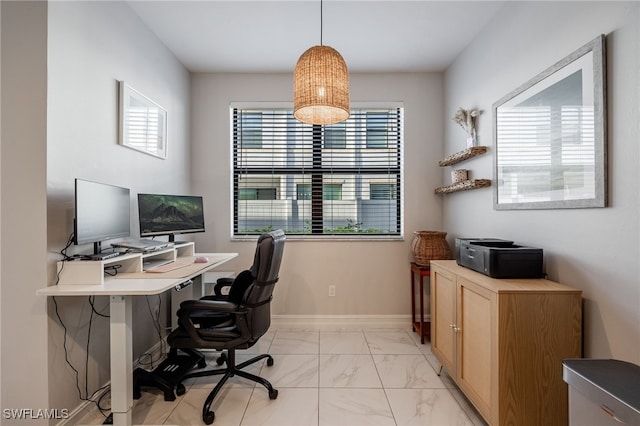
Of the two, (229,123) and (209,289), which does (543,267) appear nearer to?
(209,289)

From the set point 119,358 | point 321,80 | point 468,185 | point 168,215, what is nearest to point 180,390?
point 119,358

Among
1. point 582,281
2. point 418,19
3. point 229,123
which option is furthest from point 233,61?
point 582,281

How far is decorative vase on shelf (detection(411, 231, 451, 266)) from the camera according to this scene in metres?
2.65

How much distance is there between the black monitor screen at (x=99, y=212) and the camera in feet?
4.75

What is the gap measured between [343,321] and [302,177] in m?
1.63

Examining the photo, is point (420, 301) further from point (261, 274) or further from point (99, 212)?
point (99, 212)

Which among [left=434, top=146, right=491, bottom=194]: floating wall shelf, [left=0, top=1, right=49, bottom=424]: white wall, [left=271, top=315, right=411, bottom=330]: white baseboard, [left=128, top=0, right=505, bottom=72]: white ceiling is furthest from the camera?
[left=271, top=315, right=411, bottom=330]: white baseboard

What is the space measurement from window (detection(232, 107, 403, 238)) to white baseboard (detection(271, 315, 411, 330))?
889 mm

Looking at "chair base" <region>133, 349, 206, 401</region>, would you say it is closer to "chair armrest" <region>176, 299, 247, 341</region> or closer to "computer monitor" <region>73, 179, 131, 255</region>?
"chair armrest" <region>176, 299, 247, 341</region>

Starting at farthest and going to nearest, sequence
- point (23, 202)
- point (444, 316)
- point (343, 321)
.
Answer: point (343, 321) → point (444, 316) → point (23, 202)

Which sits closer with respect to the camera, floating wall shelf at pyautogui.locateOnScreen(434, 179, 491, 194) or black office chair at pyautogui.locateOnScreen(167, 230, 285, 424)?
black office chair at pyautogui.locateOnScreen(167, 230, 285, 424)

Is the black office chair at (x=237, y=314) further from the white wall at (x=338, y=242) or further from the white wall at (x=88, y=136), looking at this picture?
the white wall at (x=338, y=242)

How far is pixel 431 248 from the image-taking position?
2658mm

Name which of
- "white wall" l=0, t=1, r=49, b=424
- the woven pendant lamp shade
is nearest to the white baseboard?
"white wall" l=0, t=1, r=49, b=424
